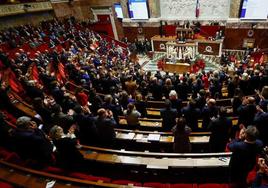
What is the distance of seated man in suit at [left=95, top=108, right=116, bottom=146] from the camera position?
139 inches

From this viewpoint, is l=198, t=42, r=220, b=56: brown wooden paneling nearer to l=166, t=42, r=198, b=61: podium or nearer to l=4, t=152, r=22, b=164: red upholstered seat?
l=166, t=42, r=198, b=61: podium

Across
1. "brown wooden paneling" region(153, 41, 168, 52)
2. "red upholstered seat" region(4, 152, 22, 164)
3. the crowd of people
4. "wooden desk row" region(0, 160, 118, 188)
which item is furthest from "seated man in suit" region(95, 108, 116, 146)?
"brown wooden paneling" region(153, 41, 168, 52)

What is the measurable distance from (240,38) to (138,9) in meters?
7.64

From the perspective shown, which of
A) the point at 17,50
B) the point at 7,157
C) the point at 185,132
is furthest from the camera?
the point at 17,50

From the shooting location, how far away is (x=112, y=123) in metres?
3.53

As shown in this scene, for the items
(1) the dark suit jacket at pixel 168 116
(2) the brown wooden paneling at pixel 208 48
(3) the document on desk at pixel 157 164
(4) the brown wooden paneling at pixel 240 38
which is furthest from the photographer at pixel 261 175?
(4) the brown wooden paneling at pixel 240 38

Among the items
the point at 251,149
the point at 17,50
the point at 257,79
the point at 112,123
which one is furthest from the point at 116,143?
the point at 17,50

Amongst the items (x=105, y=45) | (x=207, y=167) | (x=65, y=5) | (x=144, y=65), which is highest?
(x=65, y=5)

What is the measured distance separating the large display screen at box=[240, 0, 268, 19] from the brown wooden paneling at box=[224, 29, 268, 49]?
0.95 m

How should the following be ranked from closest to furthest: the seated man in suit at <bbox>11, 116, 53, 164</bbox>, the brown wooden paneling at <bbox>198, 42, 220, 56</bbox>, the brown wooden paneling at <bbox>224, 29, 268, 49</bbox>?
the seated man in suit at <bbox>11, 116, 53, 164</bbox> → the brown wooden paneling at <bbox>224, 29, 268, 49</bbox> → the brown wooden paneling at <bbox>198, 42, 220, 56</bbox>

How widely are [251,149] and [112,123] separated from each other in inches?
80.0

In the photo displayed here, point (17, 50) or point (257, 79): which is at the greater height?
point (17, 50)

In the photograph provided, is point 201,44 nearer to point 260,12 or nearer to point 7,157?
point 260,12

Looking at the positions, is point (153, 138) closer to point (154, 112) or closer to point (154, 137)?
point (154, 137)
